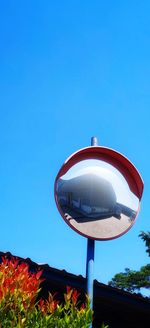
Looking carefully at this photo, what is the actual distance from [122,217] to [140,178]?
54 centimetres

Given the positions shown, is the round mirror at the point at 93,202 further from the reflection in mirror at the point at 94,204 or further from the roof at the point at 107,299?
the roof at the point at 107,299

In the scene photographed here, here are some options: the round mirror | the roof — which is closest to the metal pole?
the round mirror

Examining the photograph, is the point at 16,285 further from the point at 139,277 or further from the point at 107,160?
the point at 139,277

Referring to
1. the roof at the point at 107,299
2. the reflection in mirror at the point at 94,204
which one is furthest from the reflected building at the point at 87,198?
the roof at the point at 107,299

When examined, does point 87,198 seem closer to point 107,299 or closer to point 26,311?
point 26,311

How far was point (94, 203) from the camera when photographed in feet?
16.7

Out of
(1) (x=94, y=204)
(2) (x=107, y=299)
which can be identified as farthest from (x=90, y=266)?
(2) (x=107, y=299)

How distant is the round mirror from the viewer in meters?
5.08

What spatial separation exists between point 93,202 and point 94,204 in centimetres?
3

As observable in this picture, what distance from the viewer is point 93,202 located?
5082 millimetres

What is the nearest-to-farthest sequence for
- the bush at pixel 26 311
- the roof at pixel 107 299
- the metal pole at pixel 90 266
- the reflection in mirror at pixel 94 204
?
the bush at pixel 26 311
the metal pole at pixel 90 266
the reflection in mirror at pixel 94 204
the roof at pixel 107 299

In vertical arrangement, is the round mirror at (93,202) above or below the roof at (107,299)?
above

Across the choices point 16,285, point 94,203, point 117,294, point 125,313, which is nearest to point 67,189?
point 94,203

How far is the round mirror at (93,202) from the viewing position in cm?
508
